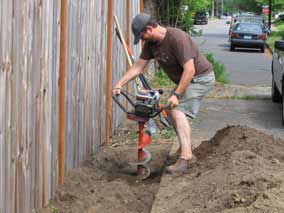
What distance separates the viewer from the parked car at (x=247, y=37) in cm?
3694

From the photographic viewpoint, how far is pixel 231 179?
5.95m

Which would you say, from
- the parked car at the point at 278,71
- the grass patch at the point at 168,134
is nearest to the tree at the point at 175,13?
the parked car at the point at 278,71

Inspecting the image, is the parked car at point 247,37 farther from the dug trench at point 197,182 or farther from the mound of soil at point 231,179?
the mound of soil at point 231,179

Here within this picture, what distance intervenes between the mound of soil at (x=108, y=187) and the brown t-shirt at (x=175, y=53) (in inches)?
45.5

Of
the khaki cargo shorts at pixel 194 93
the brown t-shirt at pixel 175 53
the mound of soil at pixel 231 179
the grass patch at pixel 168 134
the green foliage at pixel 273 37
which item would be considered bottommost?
the green foliage at pixel 273 37

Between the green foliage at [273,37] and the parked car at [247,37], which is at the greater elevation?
the parked car at [247,37]

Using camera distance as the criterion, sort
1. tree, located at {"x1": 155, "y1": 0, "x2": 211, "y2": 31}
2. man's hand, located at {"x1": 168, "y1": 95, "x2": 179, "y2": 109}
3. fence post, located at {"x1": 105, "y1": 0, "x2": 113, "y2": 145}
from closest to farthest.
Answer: man's hand, located at {"x1": 168, "y1": 95, "x2": 179, "y2": 109} → fence post, located at {"x1": 105, "y1": 0, "x2": 113, "y2": 145} → tree, located at {"x1": 155, "y1": 0, "x2": 211, "y2": 31}

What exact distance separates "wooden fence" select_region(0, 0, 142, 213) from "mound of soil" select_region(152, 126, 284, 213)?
103 cm

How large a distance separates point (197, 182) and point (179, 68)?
134 centimetres

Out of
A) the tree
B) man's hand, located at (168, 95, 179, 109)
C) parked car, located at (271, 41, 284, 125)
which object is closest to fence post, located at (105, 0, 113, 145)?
man's hand, located at (168, 95, 179, 109)

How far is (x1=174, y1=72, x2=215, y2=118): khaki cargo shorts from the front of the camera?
24.0 ft

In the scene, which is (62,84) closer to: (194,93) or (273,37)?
(194,93)

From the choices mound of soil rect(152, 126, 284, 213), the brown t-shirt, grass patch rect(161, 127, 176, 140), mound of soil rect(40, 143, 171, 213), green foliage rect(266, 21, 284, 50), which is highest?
the brown t-shirt

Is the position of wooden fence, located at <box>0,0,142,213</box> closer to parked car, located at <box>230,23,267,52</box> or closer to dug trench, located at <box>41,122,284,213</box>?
dug trench, located at <box>41,122,284,213</box>
